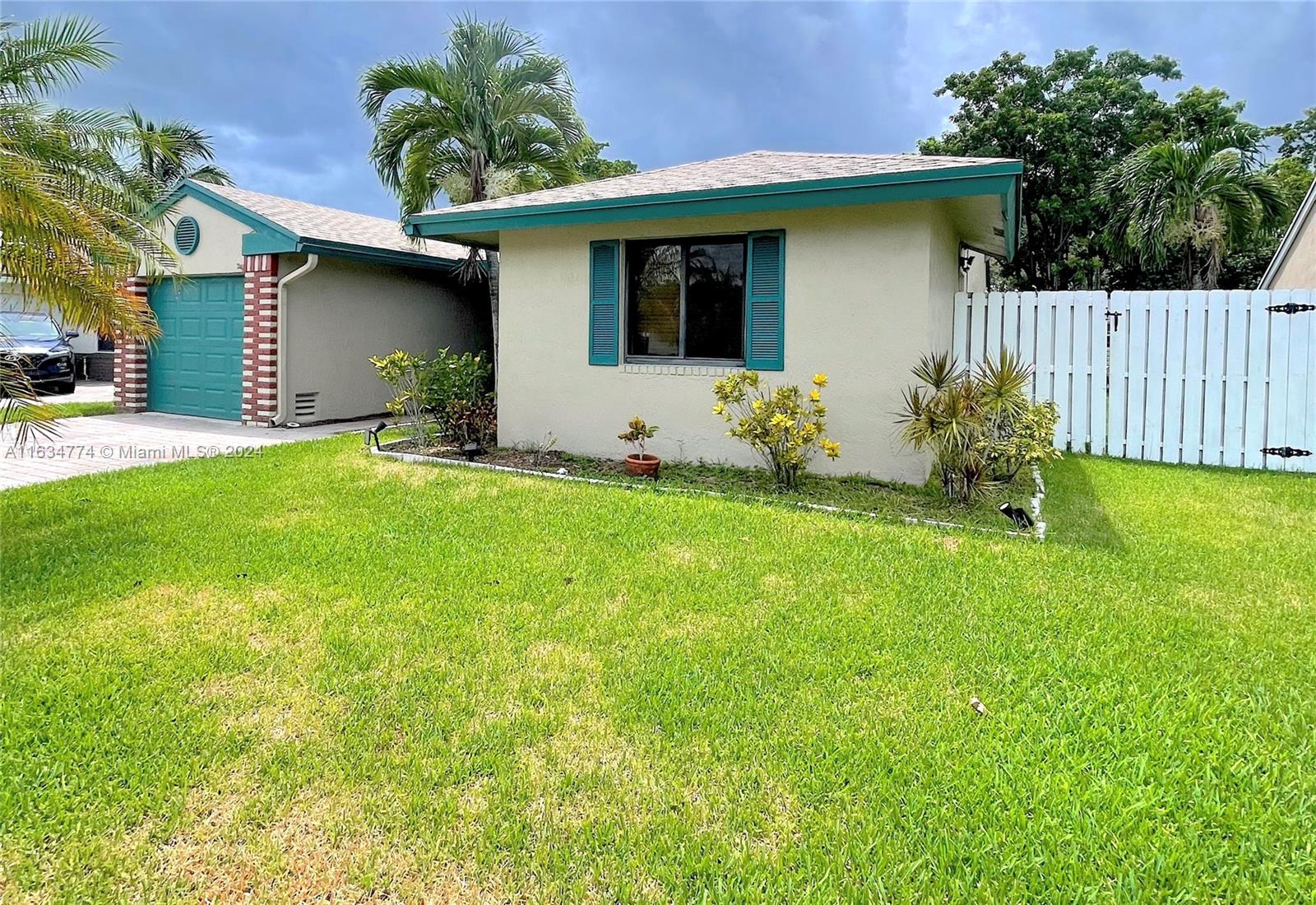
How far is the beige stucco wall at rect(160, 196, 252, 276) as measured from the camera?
38.8ft

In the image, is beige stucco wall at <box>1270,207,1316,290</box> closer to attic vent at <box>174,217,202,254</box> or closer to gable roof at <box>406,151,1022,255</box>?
gable roof at <box>406,151,1022,255</box>

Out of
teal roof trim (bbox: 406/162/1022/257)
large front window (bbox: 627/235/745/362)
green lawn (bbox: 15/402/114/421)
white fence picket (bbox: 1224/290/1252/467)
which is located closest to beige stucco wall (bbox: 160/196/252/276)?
green lawn (bbox: 15/402/114/421)

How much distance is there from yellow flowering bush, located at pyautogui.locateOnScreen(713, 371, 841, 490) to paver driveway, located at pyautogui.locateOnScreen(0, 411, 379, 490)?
19.8ft

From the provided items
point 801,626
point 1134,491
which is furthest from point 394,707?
point 1134,491

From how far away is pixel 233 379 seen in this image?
12.1m

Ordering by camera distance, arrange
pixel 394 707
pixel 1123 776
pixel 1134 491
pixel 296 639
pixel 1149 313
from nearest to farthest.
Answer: pixel 1123 776 < pixel 394 707 < pixel 296 639 < pixel 1134 491 < pixel 1149 313

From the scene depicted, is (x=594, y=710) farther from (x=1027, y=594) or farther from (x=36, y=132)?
(x=36, y=132)

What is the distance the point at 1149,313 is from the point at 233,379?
13360 mm

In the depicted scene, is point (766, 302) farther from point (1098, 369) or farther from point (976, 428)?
point (1098, 369)

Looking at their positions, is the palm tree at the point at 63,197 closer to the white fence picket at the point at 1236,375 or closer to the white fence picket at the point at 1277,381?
the white fence picket at the point at 1236,375

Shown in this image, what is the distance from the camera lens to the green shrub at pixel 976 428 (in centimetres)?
600

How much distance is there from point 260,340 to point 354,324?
157 centimetres

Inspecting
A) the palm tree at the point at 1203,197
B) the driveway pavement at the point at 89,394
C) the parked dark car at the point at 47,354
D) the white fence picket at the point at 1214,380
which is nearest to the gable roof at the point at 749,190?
the white fence picket at the point at 1214,380

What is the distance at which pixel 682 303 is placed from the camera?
7836 millimetres
